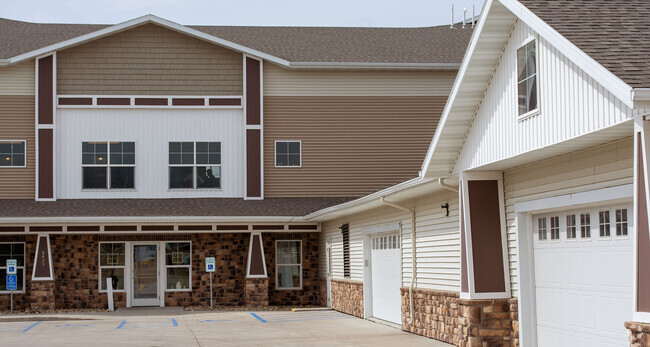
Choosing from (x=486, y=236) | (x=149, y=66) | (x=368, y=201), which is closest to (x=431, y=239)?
(x=368, y=201)

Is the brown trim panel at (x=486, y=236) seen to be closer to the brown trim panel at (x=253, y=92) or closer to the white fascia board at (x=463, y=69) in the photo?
the white fascia board at (x=463, y=69)

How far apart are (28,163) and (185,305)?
6.35m

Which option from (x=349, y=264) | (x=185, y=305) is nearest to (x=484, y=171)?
(x=349, y=264)

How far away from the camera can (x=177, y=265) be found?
24812mm

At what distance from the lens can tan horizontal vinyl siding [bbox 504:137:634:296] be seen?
912 cm

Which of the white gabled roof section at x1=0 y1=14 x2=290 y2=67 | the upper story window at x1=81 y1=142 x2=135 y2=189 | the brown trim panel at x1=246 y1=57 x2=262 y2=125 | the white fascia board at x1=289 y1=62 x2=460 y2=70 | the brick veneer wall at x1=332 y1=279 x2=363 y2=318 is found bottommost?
the brick veneer wall at x1=332 y1=279 x2=363 y2=318

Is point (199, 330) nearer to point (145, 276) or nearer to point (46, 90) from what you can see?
point (145, 276)

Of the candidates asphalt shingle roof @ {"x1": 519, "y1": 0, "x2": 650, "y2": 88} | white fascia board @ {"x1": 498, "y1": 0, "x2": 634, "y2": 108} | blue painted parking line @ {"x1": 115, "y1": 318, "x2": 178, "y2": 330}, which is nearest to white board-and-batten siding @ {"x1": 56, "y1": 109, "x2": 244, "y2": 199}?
blue painted parking line @ {"x1": 115, "y1": 318, "x2": 178, "y2": 330}

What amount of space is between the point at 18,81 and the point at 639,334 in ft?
69.6

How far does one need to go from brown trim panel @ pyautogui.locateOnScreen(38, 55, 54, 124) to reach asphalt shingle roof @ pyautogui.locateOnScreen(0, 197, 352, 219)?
2.57 meters

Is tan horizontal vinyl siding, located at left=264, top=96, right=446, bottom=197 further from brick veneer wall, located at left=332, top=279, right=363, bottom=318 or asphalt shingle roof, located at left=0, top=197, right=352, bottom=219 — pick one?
brick veneer wall, located at left=332, top=279, right=363, bottom=318

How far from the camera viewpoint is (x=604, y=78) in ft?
26.9

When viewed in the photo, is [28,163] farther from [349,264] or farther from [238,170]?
[349,264]

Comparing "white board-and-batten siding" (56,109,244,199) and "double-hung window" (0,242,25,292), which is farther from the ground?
"white board-and-batten siding" (56,109,244,199)
